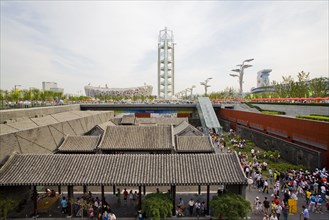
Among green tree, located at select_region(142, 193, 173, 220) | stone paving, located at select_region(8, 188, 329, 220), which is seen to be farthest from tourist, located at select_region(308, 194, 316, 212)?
green tree, located at select_region(142, 193, 173, 220)

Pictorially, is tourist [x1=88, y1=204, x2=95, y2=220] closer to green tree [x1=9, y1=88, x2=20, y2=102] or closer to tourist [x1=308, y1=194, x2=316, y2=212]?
tourist [x1=308, y1=194, x2=316, y2=212]

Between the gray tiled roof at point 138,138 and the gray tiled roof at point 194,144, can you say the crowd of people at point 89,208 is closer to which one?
the gray tiled roof at point 138,138

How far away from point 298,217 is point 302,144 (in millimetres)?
14136

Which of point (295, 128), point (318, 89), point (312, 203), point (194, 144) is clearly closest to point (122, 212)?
point (194, 144)

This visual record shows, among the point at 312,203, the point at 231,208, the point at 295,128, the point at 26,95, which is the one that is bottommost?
the point at 312,203

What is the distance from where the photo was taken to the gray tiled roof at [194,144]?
87.6 ft

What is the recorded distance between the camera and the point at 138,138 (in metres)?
27.6

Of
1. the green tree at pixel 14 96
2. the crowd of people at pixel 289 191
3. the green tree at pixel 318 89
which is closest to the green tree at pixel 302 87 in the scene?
the green tree at pixel 318 89

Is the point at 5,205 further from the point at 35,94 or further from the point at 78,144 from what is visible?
the point at 35,94

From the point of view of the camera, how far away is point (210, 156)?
19.0m

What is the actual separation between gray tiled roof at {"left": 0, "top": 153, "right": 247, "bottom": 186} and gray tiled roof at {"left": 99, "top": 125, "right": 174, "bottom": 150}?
7.11 meters

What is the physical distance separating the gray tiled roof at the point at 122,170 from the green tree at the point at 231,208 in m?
1.22

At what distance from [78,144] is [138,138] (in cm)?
717

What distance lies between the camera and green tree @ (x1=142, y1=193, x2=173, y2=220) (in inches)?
609
